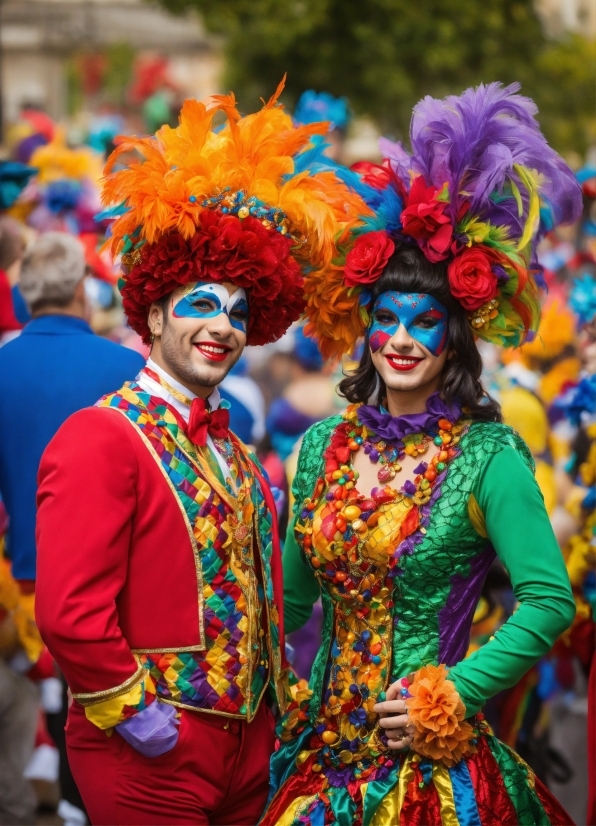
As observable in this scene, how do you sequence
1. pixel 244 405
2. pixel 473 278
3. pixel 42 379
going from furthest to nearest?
1. pixel 244 405
2. pixel 42 379
3. pixel 473 278

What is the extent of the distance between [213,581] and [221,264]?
0.84 metres

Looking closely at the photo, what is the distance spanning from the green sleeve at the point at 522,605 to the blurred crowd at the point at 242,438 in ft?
2.70

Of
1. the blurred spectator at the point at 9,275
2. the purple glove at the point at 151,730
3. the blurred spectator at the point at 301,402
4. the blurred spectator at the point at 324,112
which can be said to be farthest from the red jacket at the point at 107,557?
the blurred spectator at the point at 324,112

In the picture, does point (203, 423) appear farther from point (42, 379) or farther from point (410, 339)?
point (42, 379)

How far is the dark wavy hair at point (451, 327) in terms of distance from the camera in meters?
3.60

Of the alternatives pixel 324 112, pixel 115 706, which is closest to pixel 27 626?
pixel 115 706

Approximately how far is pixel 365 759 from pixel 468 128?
1.75 meters

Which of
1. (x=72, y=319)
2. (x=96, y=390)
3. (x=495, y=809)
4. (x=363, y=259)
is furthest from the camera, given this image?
(x=72, y=319)

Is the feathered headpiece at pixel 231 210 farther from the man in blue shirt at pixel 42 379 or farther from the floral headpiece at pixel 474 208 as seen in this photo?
the man in blue shirt at pixel 42 379

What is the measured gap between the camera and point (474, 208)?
362cm

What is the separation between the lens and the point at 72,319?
5.00 m

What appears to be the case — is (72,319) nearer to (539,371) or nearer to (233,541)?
(233,541)

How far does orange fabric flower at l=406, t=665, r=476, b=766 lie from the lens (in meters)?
3.27

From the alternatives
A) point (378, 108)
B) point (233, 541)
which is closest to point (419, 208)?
point (233, 541)
